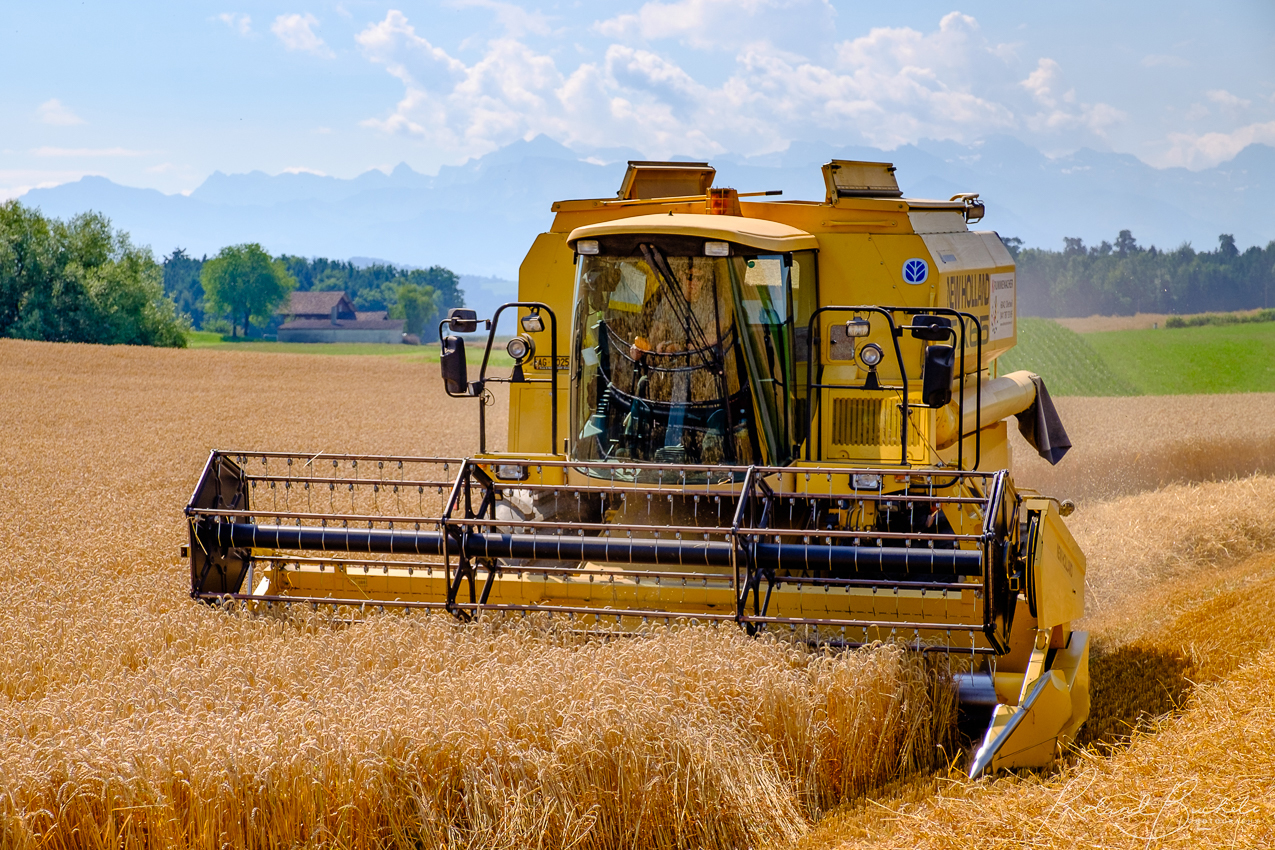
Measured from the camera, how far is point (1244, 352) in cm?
3161

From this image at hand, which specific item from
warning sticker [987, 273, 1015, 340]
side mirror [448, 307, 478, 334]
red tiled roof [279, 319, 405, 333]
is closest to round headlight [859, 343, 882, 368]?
side mirror [448, 307, 478, 334]

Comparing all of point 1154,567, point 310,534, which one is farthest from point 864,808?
point 1154,567

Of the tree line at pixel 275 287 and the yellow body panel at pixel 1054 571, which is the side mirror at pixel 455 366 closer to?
the yellow body panel at pixel 1054 571

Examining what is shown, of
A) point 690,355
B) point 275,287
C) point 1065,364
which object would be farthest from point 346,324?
point 690,355

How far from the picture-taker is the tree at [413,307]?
11375 cm

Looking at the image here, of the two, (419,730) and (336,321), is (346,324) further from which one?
(419,730)

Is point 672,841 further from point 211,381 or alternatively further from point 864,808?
point 211,381

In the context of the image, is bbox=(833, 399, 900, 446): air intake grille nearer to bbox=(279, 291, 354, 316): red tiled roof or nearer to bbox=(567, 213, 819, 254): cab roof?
bbox=(567, 213, 819, 254): cab roof

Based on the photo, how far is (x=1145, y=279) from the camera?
51.3m

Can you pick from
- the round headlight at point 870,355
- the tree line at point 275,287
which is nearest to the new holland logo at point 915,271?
the round headlight at point 870,355

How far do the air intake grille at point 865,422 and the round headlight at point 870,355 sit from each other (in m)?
0.58

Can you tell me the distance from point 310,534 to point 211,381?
64.6 feet

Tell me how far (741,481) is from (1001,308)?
136 inches

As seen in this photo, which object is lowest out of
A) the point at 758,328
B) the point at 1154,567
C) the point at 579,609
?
the point at 1154,567
